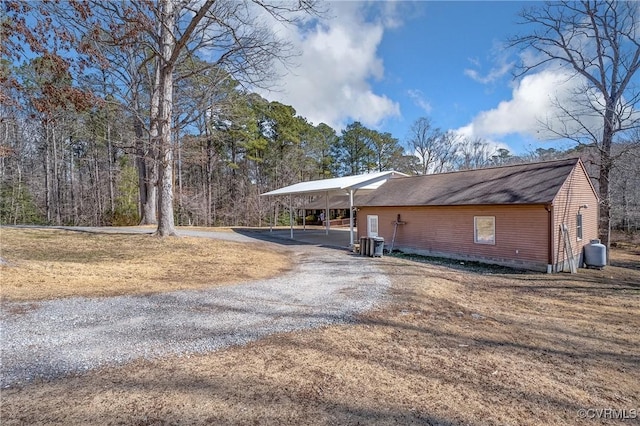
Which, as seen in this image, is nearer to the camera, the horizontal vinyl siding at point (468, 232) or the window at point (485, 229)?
the horizontal vinyl siding at point (468, 232)

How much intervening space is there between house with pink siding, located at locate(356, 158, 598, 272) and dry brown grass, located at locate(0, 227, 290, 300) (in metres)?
5.89

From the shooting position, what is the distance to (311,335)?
4.35 m

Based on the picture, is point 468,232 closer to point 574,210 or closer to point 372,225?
point 574,210

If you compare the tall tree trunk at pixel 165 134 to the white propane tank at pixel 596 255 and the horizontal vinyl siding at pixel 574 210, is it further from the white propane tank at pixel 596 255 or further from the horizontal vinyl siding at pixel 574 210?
the white propane tank at pixel 596 255

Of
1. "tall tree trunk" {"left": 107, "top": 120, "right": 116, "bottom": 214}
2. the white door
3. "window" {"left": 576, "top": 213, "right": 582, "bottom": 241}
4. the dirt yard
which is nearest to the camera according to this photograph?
the dirt yard

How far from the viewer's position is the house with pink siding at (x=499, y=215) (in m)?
10.8

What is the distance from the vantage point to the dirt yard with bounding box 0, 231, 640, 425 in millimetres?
2646

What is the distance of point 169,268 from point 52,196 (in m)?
26.2

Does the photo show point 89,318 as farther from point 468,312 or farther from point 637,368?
point 637,368

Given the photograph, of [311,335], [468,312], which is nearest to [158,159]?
[311,335]
